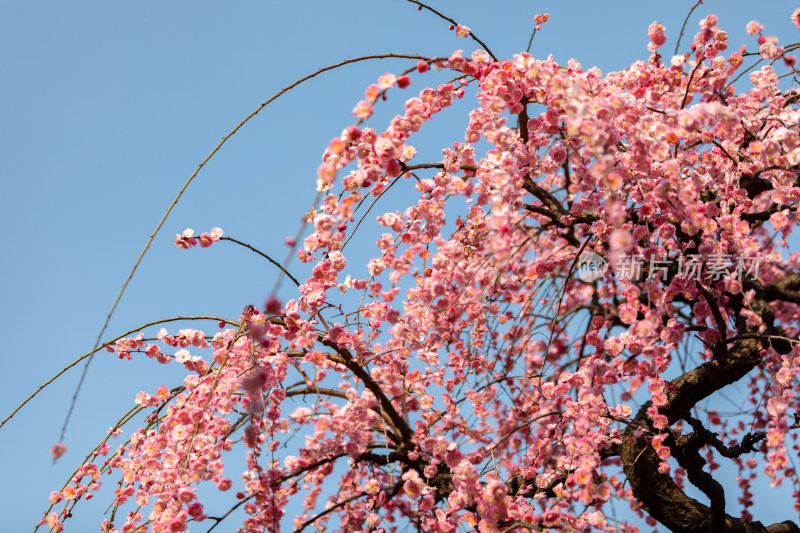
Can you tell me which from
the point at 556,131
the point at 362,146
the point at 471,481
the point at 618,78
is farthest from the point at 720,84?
the point at 471,481

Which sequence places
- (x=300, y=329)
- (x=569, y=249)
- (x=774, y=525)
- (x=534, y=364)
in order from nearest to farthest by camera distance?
Answer: (x=300, y=329), (x=774, y=525), (x=569, y=249), (x=534, y=364)

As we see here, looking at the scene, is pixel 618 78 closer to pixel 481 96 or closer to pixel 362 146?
pixel 481 96

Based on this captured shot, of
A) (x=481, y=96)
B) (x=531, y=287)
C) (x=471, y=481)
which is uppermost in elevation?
(x=531, y=287)

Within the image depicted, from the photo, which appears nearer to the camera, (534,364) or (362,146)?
(362,146)

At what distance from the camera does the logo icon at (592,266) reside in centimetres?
308

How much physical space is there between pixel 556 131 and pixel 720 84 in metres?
1.08

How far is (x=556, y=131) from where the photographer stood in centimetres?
287

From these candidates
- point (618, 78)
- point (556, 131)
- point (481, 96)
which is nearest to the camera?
point (481, 96)

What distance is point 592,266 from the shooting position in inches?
136

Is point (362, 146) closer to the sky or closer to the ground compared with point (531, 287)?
closer to the ground

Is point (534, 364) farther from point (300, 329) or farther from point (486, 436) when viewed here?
point (300, 329)

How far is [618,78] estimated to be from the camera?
127 inches

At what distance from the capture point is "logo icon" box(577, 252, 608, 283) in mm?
3080

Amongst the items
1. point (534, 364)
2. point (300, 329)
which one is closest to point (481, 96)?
point (300, 329)
